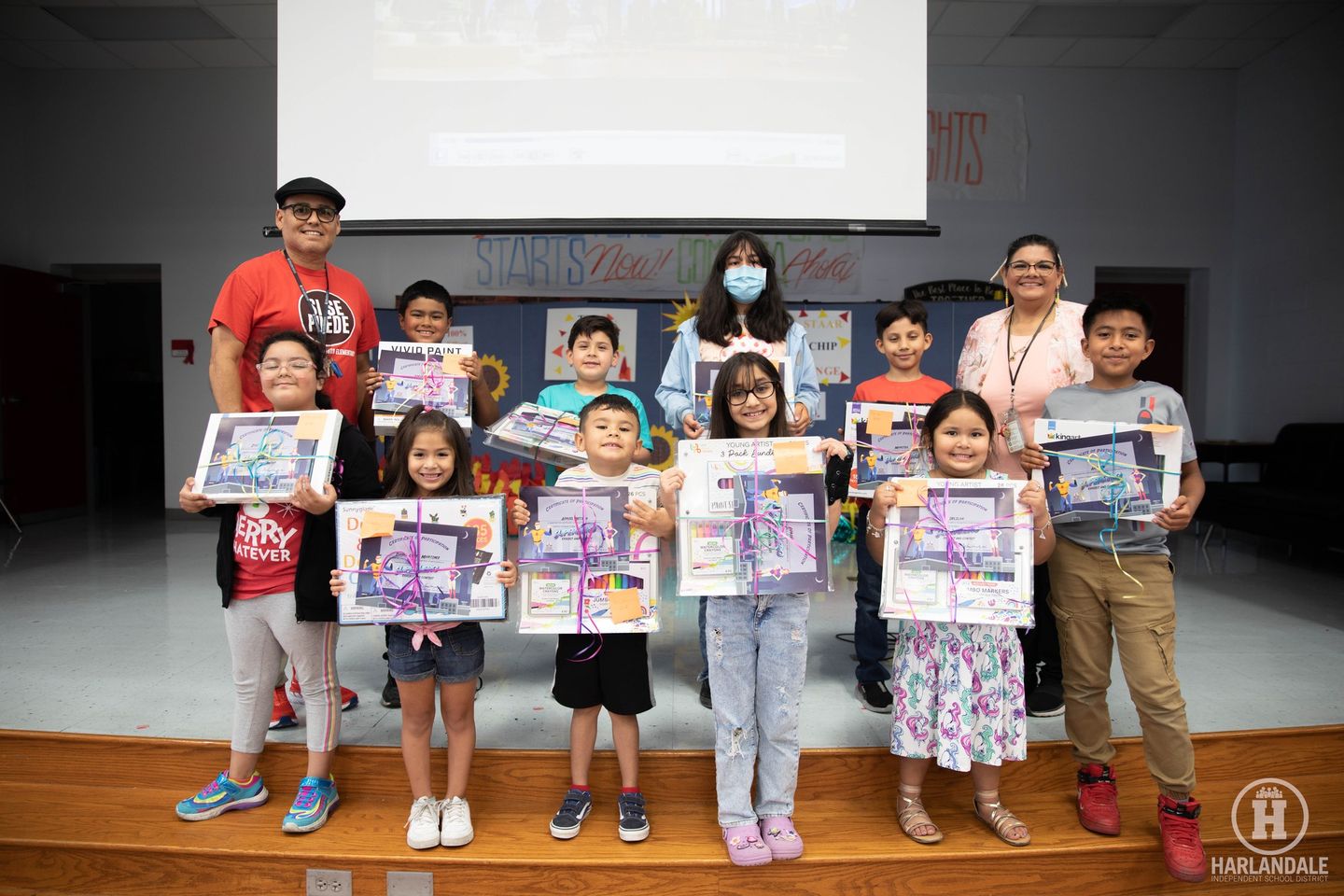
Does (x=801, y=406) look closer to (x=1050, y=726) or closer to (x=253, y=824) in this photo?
(x=1050, y=726)

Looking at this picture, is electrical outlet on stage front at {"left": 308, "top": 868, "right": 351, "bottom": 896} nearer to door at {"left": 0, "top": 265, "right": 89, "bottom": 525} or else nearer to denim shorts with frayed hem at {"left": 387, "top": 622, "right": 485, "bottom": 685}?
denim shorts with frayed hem at {"left": 387, "top": 622, "right": 485, "bottom": 685}

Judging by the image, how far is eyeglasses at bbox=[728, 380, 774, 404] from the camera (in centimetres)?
180

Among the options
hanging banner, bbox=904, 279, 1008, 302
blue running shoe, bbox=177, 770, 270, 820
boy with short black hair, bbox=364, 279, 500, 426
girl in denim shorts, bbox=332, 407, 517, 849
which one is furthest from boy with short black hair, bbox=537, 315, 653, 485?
hanging banner, bbox=904, 279, 1008, 302

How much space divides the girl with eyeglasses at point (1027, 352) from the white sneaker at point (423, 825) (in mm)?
1754

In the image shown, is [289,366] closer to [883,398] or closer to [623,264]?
[883,398]

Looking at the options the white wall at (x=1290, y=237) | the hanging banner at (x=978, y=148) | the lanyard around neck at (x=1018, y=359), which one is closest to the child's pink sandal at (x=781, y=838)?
the lanyard around neck at (x=1018, y=359)

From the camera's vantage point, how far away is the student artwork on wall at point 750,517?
1738 mm

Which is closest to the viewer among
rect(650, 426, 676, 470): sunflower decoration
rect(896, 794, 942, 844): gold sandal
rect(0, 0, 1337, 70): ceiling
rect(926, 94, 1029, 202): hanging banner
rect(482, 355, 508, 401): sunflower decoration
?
rect(896, 794, 942, 844): gold sandal

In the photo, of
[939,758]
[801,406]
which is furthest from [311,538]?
[939,758]

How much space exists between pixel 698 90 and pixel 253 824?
271 centimetres

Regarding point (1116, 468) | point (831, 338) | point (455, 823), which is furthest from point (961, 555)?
point (831, 338)

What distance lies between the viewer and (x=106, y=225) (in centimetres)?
629

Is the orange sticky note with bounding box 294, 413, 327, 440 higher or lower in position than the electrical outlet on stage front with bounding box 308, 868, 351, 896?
higher

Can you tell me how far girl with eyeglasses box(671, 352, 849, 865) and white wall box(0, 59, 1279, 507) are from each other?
4.72 metres
